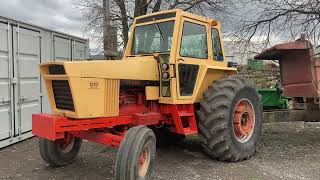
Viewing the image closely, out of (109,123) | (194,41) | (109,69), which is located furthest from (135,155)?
(194,41)

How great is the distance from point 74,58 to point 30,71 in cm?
238

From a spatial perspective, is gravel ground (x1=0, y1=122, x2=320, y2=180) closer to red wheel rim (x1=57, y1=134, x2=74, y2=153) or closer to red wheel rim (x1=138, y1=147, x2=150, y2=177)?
red wheel rim (x1=57, y1=134, x2=74, y2=153)

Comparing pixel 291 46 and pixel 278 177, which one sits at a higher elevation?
pixel 291 46

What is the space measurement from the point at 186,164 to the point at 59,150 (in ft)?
6.89

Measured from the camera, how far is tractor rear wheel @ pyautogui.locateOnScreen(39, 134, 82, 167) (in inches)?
277

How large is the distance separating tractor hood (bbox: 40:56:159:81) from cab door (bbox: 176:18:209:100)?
1.37ft

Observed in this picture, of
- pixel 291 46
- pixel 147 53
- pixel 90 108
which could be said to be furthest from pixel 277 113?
pixel 90 108

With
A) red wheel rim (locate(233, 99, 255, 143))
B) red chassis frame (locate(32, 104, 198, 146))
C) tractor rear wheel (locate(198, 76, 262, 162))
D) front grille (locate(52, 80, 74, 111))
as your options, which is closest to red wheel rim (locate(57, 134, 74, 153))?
red chassis frame (locate(32, 104, 198, 146))

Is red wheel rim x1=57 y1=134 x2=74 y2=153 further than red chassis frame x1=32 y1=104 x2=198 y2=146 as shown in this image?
Yes

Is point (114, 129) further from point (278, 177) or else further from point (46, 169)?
point (278, 177)

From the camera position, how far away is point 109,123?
6.37 metres

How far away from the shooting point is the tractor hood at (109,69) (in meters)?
5.81

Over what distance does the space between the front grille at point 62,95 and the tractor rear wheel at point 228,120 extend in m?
2.28

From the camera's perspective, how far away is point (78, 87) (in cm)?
582
